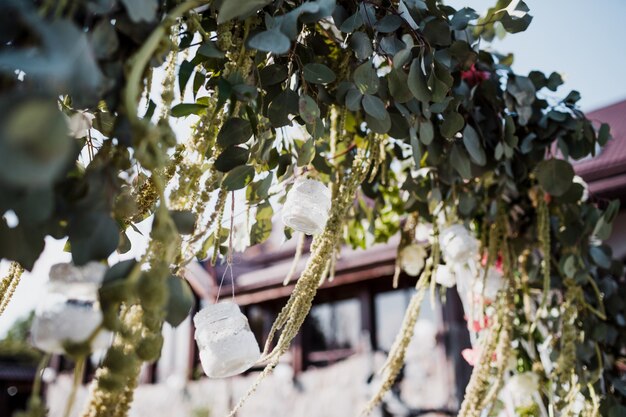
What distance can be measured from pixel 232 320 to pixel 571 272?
38.4 inches

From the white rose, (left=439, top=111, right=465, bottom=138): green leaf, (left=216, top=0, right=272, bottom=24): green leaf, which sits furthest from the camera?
the white rose

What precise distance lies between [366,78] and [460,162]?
0.37 metres

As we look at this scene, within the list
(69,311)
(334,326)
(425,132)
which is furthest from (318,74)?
(334,326)

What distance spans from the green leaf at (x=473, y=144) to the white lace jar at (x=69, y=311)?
0.84m

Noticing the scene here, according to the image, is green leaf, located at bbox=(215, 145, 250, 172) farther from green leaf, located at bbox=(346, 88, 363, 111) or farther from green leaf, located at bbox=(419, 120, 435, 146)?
green leaf, located at bbox=(419, 120, 435, 146)

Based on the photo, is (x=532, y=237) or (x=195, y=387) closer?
(x=532, y=237)

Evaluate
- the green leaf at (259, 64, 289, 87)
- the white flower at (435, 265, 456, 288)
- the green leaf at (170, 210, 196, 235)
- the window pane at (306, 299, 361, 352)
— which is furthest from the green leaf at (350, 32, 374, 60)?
the window pane at (306, 299, 361, 352)

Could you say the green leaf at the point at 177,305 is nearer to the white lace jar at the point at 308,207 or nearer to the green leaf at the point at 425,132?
the white lace jar at the point at 308,207

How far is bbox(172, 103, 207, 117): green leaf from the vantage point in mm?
867

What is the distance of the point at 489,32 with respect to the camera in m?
1.44

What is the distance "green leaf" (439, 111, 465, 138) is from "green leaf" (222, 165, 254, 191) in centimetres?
41

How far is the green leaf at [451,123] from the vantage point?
1.04 meters

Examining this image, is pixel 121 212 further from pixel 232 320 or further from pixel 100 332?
pixel 232 320

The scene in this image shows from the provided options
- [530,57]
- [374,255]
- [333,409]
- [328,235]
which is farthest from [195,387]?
[328,235]
